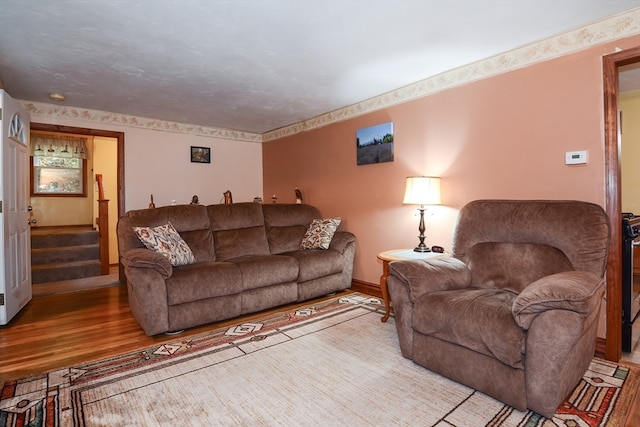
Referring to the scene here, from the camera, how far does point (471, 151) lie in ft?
9.76

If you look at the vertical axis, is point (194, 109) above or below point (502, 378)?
above

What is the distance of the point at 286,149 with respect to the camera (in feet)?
17.2

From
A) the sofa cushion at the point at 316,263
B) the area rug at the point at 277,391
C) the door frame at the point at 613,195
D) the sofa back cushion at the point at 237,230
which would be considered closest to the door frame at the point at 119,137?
the sofa back cushion at the point at 237,230

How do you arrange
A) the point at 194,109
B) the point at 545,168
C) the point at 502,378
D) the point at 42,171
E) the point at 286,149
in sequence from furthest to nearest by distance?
the point at 42,171 → the point at 286,149 → the point at 194,109 → the point at 545,168 → the point at 502,378

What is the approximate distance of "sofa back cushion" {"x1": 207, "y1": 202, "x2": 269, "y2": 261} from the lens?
3.58m

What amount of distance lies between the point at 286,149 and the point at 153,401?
402 cm

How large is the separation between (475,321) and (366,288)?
2.25 meters

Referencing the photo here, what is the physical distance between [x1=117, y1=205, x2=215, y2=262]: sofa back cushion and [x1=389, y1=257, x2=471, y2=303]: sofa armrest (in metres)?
2.08

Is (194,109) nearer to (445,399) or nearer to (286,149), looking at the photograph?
(286,149)

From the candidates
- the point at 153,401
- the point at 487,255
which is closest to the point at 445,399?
the point at 487,255

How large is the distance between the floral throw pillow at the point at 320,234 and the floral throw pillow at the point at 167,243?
1.31m

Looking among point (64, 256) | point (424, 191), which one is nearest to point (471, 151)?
point (424, 191)

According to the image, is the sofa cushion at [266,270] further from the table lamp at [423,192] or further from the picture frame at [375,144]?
A: the picture frame at [375,144]

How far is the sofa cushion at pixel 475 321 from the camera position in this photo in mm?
1606
